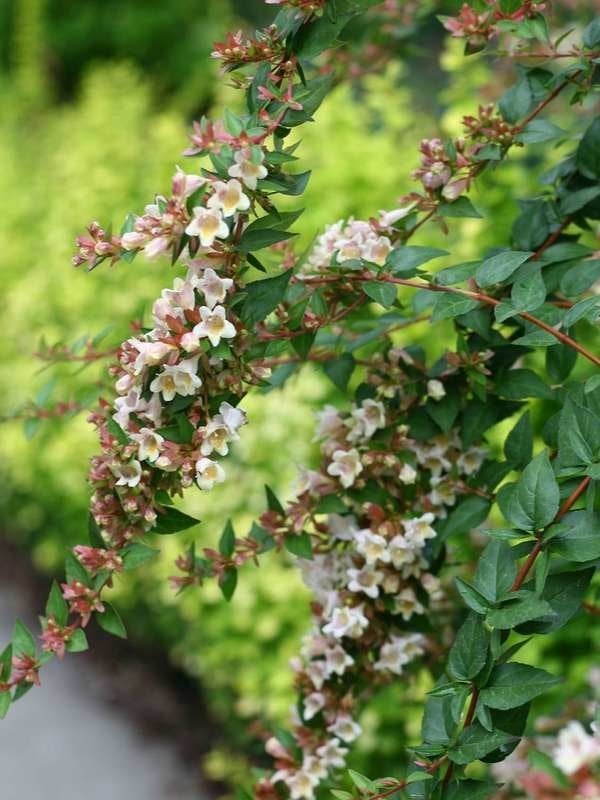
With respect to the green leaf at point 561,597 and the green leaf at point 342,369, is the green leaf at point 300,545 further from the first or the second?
the green leaf at point 561,597

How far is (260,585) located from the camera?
8.18ft

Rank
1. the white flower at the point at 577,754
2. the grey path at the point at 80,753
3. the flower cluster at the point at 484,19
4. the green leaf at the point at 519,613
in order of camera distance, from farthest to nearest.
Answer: the grey path at the point at 80,753, the flower cluster at the point at 484,19, the green leaf at the point at 519,613, the white flower at the point at 577,754

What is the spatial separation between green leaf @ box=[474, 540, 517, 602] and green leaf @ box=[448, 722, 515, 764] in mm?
110

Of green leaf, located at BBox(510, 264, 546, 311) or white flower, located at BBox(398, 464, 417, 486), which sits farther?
white flower, located at BBox(398, 464, 417, 486)

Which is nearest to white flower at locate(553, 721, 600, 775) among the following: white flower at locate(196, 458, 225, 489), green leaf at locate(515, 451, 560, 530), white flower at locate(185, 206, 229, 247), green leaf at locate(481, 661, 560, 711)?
green leaf at locate(481, 661, 560, 711)

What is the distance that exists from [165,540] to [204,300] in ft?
6.89

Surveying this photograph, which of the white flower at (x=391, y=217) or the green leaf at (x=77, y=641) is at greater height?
the white flower at (x=391, y=217)

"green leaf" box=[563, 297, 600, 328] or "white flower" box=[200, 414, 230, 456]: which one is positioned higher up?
"green leaf" box=[563, 297, 600, 328]

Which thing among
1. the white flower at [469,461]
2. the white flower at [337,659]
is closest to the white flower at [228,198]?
the white flower at [469,461]

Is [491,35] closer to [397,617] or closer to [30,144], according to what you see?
[397,617]

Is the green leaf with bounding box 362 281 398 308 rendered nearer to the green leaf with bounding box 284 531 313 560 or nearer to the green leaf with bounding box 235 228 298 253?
the green leaf with bounding box 235 228 298 253

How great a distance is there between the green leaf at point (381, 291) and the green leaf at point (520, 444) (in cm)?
21

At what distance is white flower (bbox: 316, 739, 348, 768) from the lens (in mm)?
1228

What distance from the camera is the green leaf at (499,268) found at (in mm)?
979
